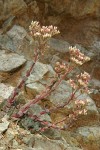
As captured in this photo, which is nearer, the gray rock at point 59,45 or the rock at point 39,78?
the rock at point 39,78

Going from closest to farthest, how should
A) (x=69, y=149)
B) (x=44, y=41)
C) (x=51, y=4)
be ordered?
(x=44, y=41) < (x=69, y=149) < (x=51, y=4)

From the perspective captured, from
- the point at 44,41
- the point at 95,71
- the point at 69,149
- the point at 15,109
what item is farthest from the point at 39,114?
the point at 95,71

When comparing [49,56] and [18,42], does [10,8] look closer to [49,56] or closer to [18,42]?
[18,42]

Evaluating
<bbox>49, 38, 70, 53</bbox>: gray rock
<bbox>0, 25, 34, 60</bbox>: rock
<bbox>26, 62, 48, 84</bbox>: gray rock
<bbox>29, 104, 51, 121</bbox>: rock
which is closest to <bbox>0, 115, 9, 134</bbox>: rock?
<bbox>29, 104, 51, 121</bbox>: rock

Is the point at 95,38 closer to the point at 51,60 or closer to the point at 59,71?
the point at 51,60

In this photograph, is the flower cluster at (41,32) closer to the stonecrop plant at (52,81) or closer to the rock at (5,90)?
the stonecrop plant at (52,81)

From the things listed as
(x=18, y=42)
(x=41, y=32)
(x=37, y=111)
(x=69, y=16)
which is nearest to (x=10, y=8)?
(x=18, y=42)

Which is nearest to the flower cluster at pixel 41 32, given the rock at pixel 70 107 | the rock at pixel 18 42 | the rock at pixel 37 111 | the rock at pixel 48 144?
the rock at pixel 37 111
